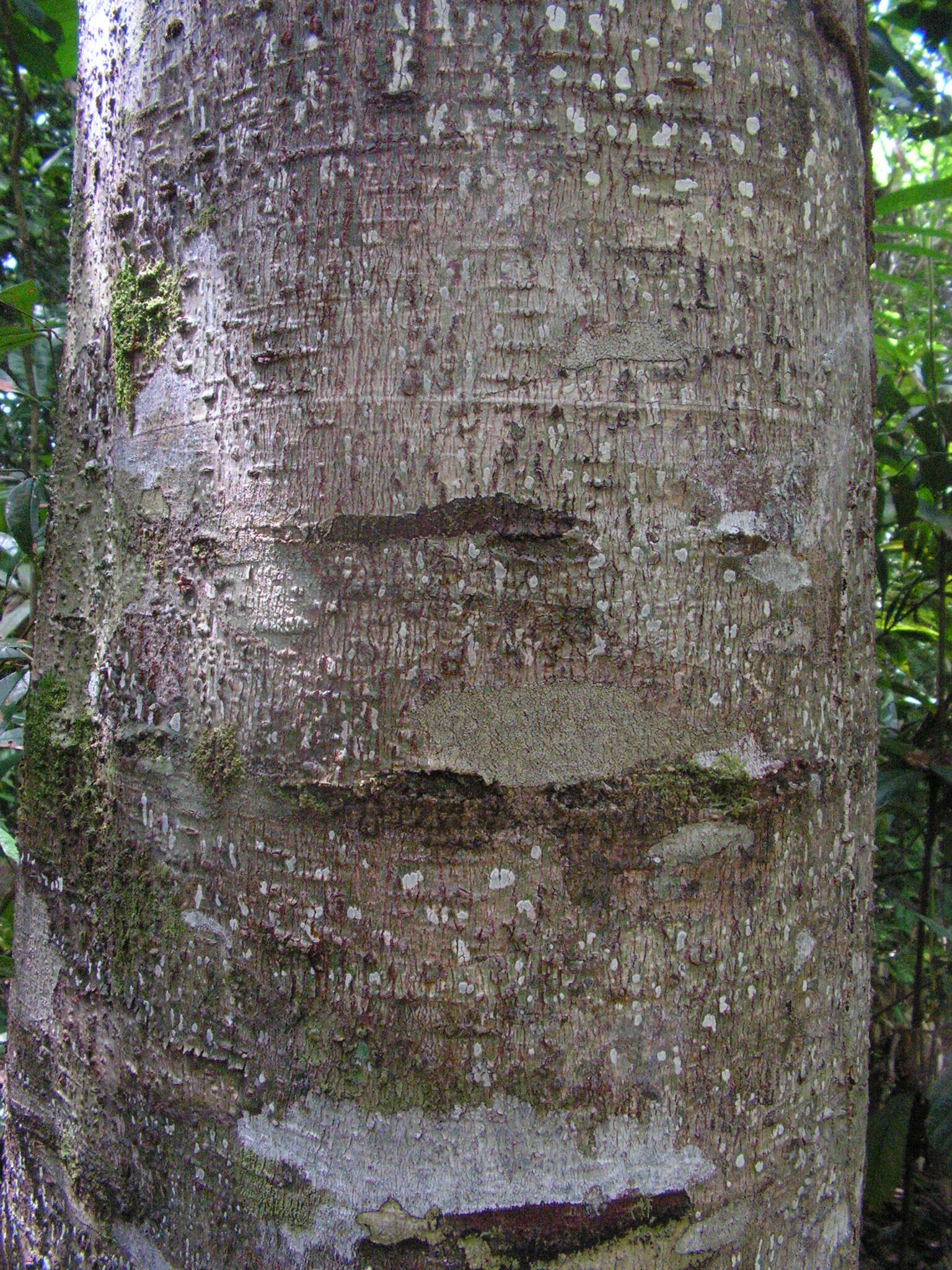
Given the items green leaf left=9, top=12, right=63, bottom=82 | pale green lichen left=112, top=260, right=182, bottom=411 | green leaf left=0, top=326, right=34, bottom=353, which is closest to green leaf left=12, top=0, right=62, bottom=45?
green leaf left=9, top=12, right=63, bottom=82

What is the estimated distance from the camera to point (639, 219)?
0.59 metres

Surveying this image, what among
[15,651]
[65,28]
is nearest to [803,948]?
[15,651]

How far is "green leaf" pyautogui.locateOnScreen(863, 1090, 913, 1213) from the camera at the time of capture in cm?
159

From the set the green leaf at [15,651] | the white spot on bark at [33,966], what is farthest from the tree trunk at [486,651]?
the green leaf at [15,651]

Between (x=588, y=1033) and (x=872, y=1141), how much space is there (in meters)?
1.36

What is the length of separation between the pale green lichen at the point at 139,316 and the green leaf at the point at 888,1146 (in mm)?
1663

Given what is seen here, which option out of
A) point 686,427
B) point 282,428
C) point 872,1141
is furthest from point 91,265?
point 872,1141

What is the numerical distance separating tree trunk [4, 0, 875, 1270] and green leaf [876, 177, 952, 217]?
0.93 metres

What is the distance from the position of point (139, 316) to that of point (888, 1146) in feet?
5.71

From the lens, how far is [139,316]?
2.26 feet

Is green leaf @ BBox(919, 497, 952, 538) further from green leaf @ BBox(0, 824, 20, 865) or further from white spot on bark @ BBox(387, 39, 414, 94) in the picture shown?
green leaf @ BBox(0, 824, 20, 865)

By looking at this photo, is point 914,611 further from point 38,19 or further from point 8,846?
point 38,19

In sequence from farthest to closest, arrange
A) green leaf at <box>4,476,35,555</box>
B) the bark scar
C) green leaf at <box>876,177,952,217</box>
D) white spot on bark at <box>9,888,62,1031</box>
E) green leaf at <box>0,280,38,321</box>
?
green leaf at <box>876,177,952,217</box> < green leaf at <box>4,476,35,555</box> < green leaf at <box>0,280,38,321</box> < white spot on bark at <box>9,888,62,1031</box> < the bark scar

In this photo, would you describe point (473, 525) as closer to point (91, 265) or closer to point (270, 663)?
point (270, 663)
